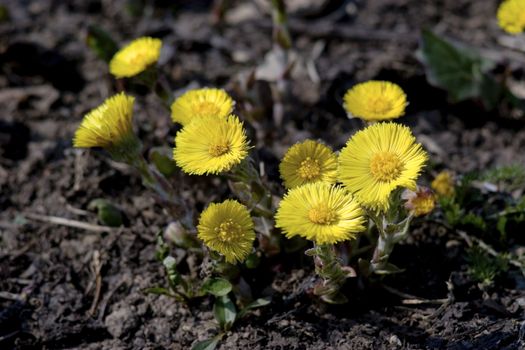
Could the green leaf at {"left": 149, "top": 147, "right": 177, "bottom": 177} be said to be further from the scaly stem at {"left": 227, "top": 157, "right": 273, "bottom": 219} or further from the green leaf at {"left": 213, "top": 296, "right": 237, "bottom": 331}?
the green leaf at {"left": 213, "top": 296, "right": 237, "bottom": 331}

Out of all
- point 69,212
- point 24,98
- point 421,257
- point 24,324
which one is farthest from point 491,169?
point 24,98

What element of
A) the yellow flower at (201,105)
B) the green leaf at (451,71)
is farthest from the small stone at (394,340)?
the green leaf at (451,71)

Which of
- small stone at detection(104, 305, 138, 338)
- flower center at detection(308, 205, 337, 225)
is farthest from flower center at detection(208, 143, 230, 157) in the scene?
small stone at detection(104, 305, 138, 338)

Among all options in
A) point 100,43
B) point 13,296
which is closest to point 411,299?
point 13,296

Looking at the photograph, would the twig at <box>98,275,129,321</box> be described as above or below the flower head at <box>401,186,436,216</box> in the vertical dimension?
above

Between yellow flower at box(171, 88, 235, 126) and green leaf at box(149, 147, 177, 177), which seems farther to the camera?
green leaf at box(149, 147, 177, 177)

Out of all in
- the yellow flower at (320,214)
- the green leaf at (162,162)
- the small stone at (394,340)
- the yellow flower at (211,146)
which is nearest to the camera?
the yellow flower at (320,214)

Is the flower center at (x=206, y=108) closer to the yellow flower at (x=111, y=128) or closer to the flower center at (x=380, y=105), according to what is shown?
the yellow flower at (x=111, y=128)
